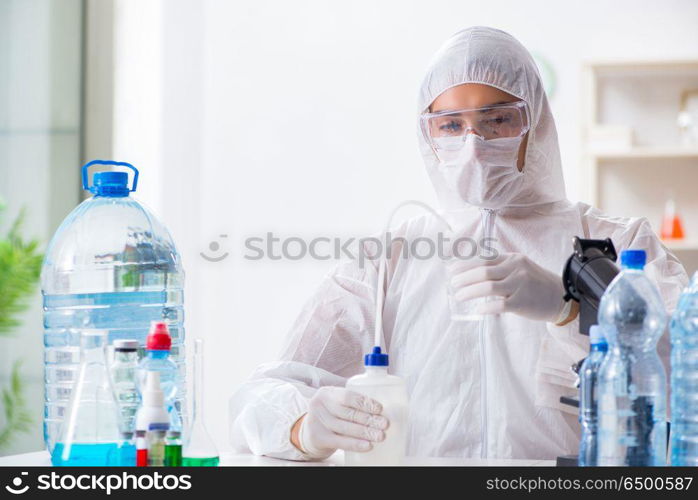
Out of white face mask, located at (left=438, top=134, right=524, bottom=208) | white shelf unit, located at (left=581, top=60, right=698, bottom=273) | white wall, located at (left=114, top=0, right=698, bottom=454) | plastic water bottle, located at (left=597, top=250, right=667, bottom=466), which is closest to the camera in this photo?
plastic water bottle, located at (left=597, top=250, right=667, bottom=466)

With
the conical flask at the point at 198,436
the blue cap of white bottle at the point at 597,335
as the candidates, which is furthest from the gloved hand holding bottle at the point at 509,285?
the conical flask at the point at 198,436

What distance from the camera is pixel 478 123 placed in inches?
68.4

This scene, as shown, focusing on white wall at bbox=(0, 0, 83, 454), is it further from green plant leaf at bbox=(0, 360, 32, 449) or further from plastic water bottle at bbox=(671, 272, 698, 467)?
plastic water bottle at bbox=(671, 272, 698, 467)

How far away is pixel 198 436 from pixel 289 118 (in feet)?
9.44

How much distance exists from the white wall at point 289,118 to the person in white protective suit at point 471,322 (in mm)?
1918

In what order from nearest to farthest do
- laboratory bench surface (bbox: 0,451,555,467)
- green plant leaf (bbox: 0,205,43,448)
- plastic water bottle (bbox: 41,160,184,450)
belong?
laboratory bench surface (bbox: 0,451,555,467) → plastic water bottle (bbox: 41,160,184,450) → green plant leaf (bbox: 0,205,43,448)

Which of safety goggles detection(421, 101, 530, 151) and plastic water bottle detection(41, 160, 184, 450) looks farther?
safety goggles detection(421, 101, 530, 151)

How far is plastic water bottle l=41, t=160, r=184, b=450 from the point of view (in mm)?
1580

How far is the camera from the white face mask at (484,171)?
5.63 feet

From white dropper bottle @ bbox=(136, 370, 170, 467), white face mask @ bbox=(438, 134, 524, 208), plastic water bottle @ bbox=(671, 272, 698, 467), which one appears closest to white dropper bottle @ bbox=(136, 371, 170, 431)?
white dropper bottle @ bbox=(136, 370, 170, 467)

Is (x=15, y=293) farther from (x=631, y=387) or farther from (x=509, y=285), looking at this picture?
(x=631, y=387)

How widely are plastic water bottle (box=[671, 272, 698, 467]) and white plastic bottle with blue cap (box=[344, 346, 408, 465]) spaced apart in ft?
1.12

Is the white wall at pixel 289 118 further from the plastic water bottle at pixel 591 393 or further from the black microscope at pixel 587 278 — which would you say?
the plastic water bottle at pixel 591 393

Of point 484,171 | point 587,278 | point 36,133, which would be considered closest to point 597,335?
point 587,278
